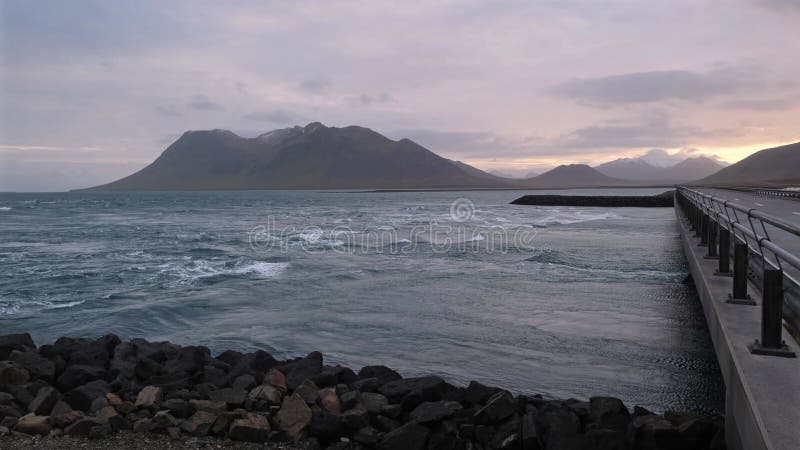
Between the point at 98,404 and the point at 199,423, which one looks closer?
the point at 199,423

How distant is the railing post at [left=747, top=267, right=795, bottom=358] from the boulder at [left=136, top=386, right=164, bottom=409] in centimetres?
545

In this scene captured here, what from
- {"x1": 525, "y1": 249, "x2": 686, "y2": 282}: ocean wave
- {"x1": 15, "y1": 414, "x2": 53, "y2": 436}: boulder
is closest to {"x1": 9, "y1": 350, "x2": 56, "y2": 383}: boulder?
{"x1": 15, "y1": 414, "x2": 53, "y2": 436}: boulder

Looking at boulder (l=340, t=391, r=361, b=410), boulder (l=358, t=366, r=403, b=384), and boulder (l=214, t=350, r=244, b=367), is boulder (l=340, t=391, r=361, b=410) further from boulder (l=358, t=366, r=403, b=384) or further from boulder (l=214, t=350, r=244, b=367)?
boulder (l=214, t=350, r=244, b=367)

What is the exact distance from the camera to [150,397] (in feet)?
20.6

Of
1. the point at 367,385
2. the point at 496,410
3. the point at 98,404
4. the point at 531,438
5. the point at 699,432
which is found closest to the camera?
the point at 699,432

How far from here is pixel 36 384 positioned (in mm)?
6887

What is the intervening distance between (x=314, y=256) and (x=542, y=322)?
1251 cm

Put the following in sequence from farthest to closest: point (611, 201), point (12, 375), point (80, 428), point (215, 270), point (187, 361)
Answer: point (611, 201)
point (215, 270)
point (187, 361)
point (12, 375)
point (80, 428)

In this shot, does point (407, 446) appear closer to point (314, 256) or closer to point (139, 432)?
point (139, 432)

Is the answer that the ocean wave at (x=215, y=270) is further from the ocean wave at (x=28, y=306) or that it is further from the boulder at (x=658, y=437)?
the boulder at (x=658, y=437)

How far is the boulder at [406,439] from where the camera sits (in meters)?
5.28

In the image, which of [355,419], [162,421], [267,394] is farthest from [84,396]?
[355,419]

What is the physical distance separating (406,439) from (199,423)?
77.6 inches

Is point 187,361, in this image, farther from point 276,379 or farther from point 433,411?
point 433,411
